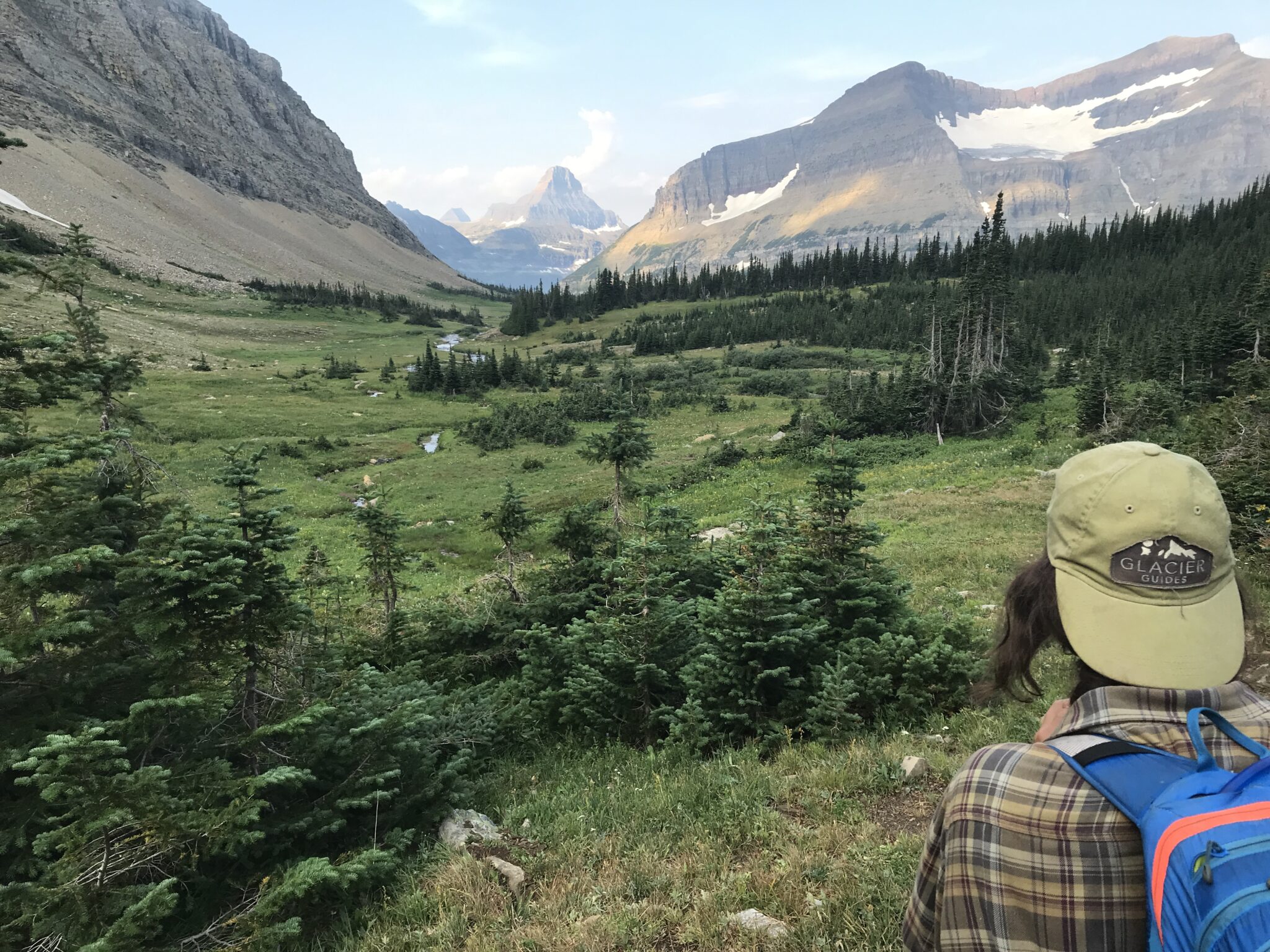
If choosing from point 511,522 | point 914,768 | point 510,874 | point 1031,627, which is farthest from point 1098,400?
point 1031,627

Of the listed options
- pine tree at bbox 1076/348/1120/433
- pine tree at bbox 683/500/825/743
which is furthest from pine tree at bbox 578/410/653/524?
pine tree at bbox 1076/348/1120/433

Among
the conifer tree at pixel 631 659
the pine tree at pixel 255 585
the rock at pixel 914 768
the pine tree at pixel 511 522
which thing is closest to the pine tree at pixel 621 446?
the pine tree at pixel 511 522

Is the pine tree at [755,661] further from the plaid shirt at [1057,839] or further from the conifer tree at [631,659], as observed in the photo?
the plaid shirt at [1057,839]

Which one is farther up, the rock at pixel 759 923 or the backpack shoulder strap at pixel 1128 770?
the backpack shoulder strap at pixel 1128 770

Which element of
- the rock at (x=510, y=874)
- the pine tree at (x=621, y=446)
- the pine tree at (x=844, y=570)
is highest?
the pine tree at (x=621, y=446)

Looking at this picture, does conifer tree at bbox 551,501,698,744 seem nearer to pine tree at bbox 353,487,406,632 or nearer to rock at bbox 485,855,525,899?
rock at bbox 485,855,525,899

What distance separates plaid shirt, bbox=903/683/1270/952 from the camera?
159 centimetres

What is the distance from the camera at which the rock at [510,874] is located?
515 centimetres

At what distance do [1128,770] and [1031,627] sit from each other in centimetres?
74

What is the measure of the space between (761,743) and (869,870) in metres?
2.59

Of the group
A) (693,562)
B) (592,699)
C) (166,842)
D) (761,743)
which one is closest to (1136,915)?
(166,842)

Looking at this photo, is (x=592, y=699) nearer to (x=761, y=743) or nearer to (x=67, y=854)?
(x=761, y=743)

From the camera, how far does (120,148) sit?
535ft

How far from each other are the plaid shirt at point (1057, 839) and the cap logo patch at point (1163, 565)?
31 centimetres
